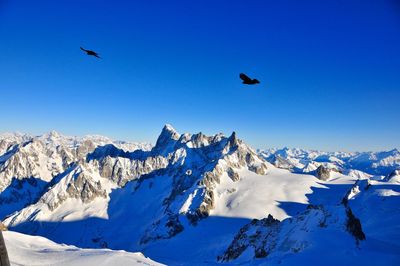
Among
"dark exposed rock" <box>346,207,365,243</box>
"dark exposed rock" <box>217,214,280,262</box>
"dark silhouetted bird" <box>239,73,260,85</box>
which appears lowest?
"dark exposed rock" <box>217,214,280,262</box>

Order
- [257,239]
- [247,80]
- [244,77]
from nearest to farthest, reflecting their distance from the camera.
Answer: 1. [244,77]
2. [247,80]
3. [257,239]

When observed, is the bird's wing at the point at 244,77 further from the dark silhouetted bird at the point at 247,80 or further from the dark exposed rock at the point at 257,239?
the dark exposed rock at the point at 257,239

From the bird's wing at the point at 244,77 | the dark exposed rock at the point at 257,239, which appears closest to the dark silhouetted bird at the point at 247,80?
the bird's wing at the point at 244,77

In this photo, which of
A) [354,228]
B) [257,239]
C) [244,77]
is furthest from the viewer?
[257,239]

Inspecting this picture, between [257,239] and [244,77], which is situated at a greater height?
[244,77]

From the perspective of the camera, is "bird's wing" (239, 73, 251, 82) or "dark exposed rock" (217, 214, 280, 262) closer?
"bird's wing" (239, 73, 251, 82)

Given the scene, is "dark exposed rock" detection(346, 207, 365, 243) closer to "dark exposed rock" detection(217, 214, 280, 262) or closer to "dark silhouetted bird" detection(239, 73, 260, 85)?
"dark exposed rock" detection(217, 214, 280, 262)

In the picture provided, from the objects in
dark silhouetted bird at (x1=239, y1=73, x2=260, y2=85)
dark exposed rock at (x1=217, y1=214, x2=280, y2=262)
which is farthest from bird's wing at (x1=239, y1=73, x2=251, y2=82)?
dark exposed rock at (x1=217, y1=214, x2=280, y2=262)

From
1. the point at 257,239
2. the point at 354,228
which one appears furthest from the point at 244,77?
the point at 257,239

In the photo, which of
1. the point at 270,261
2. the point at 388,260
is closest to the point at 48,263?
the point at 270,261

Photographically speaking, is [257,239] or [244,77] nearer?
[244,77]

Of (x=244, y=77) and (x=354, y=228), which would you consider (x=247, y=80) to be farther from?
(x=354, y=228)

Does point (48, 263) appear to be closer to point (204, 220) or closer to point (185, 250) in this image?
point (185, 250)
